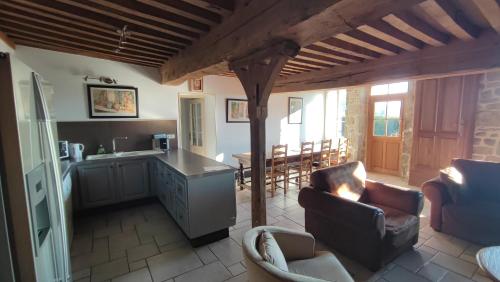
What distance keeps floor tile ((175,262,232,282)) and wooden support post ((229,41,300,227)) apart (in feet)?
1.83

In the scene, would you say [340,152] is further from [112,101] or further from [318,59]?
[112,101]

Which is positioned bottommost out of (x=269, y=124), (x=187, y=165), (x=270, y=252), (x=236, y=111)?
(x=270, y=252)

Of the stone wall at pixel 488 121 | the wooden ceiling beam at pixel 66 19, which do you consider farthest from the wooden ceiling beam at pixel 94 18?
the stone wall at pixel 488 121

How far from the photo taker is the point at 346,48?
9.43ft

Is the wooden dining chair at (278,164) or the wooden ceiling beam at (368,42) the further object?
the wooden dining chair at (278,164)

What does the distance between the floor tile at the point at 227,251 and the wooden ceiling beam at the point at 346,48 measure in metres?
2.53

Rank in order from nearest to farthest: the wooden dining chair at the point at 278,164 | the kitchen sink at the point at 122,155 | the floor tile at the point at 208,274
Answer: the floor tile at the point at 208,274
the kitchen sink at the point at 122,155
the wooden dining chair at the point at 278,164

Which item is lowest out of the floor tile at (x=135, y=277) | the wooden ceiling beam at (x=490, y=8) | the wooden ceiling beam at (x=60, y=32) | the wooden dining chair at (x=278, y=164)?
the floor tile at (x=135, y=277)

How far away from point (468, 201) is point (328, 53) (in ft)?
8.27

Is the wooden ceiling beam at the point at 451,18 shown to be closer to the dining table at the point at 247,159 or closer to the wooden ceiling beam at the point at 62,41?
the dining table at the point at 247,159

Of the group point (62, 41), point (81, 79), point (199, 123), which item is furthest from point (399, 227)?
point (81, 79)

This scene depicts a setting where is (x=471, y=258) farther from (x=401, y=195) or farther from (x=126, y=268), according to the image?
(x=126, y=268)

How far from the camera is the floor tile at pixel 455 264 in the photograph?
2.27 metres

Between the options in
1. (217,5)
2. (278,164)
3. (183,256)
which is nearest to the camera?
(217,5)
